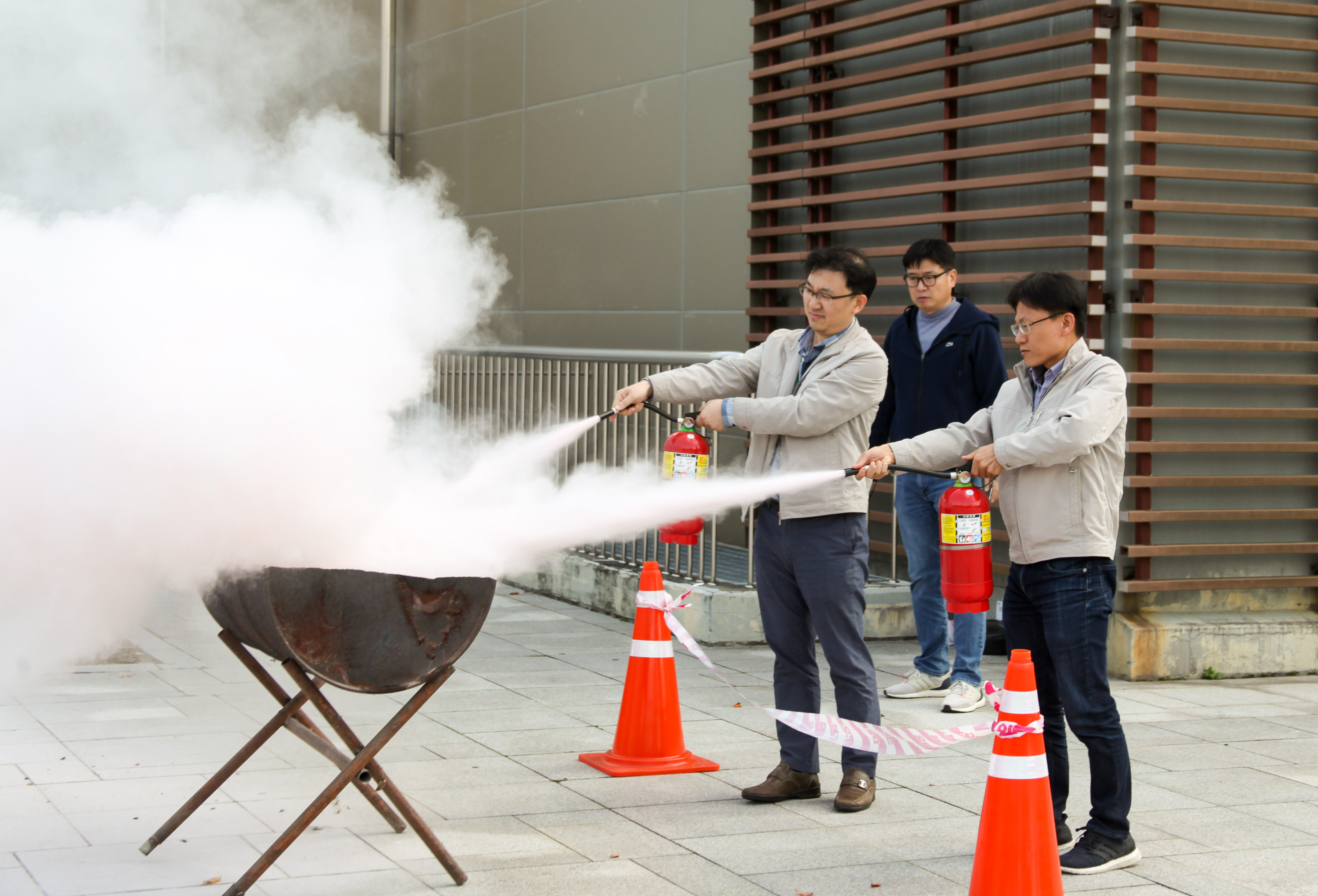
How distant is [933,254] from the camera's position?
6.90 meters

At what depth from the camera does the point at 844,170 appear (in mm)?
9609

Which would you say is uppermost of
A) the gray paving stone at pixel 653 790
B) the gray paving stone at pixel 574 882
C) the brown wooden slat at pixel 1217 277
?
the brown wooden slat at pixel 1217 277

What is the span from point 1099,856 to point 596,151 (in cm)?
977

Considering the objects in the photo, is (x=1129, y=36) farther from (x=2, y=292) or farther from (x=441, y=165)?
(x=441, y=165)

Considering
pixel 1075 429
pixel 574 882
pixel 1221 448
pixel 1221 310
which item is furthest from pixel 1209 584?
pixel 574 882

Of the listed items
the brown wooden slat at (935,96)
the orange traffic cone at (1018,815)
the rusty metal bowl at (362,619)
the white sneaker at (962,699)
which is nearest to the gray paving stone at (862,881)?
the orange traffic cone at (1018,815)

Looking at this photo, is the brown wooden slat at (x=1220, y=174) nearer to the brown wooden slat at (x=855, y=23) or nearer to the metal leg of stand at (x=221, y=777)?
the brown wooden slat at (x=855, y=23)

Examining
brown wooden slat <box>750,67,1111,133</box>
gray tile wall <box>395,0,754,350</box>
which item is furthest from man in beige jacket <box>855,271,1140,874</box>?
gray tile wall <box>395,0,754,350</box>

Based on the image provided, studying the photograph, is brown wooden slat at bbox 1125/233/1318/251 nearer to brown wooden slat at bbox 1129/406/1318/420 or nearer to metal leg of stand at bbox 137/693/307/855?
brown wooden slat at bbox 1129/406/1318/420

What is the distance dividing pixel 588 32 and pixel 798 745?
30.9 ft

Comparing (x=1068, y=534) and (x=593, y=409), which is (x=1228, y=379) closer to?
(x=1068, y=534)

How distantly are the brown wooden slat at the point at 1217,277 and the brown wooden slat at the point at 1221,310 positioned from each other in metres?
0.14

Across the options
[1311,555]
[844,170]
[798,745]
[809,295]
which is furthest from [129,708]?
[1311,555]

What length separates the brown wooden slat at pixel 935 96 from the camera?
25.5 feet
